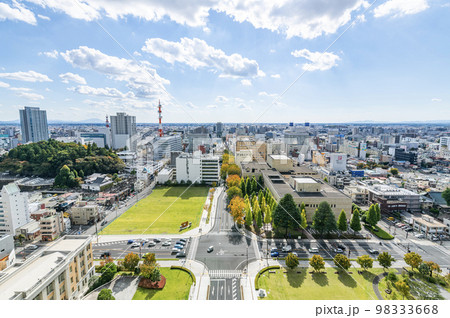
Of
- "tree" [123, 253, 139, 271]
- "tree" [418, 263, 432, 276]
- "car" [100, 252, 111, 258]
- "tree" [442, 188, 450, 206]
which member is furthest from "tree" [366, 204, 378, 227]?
"car" [100, 252, 111, 258]

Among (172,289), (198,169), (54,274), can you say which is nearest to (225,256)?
(172,289)

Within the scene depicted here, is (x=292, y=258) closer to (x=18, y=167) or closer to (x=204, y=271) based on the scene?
(x=204, y=271)

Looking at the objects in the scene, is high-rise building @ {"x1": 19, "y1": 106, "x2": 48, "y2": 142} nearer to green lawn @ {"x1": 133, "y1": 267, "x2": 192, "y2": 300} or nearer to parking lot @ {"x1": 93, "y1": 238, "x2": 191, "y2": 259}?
parking lot @ {"x1": 93, "y1": 238, "x2": 191, "y2": 259}

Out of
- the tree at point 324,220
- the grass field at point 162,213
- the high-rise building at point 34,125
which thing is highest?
the high-rise building at point 34,125

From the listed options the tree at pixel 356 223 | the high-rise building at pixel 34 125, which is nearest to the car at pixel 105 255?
the high-rise building at pixel 34 125

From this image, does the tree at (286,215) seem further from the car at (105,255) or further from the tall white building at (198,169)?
the tall white building at (198,169)

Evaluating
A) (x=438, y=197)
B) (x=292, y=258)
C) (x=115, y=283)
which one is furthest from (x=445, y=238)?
(x=115, y=283)
